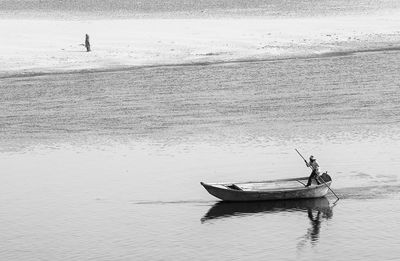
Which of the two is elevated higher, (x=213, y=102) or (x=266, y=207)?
(x=213, y=102)

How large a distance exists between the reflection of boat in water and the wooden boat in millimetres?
233

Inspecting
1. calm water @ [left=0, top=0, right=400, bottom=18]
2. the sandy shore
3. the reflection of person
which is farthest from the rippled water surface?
calm water @ [left=0, top=0, right=400, bottom=18]

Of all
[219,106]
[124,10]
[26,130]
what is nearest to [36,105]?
[26,130]

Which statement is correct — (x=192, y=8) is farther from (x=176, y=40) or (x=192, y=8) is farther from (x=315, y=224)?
(x=315, y=224)

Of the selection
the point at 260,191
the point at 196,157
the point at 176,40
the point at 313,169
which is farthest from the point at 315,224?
the point at 176,40

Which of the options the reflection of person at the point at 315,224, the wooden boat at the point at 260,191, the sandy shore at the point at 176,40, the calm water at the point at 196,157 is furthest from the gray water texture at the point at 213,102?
the reflection of person at the point at 315,224

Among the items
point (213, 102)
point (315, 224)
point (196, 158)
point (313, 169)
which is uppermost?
point (313, 169)

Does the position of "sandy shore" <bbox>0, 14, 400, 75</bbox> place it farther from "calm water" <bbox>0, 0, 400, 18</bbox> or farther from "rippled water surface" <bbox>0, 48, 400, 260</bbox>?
"calm water" <bbox>0, 0, 400, 18</bbox>

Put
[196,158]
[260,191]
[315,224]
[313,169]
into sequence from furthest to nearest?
[196,158] → [313,169] → [260,191] → [315,224]

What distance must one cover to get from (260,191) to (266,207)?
80cm

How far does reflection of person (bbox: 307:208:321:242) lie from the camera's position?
41897 mm

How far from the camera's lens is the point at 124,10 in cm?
11631

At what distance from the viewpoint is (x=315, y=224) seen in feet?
144

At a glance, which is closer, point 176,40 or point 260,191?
point 260,191
